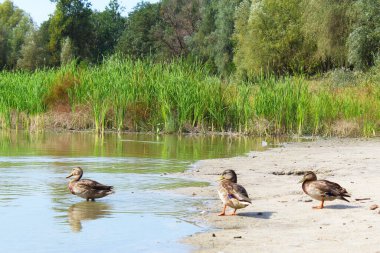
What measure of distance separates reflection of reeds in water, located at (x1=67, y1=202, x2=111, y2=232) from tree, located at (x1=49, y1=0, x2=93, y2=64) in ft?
278

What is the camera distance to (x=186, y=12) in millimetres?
98500

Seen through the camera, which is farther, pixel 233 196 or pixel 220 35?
pixel 220 35

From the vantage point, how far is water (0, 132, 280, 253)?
8.63 metres

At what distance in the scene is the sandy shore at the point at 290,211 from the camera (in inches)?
314

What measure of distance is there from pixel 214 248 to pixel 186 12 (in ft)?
301

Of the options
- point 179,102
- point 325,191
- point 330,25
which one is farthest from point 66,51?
point 325,191

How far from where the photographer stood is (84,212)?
10758mm

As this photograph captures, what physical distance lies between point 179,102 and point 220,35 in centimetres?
5433

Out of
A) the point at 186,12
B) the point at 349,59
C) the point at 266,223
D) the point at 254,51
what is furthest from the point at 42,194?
the point at 186,12

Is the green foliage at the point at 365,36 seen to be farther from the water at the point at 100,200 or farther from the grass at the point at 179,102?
the water at the point at 100,200

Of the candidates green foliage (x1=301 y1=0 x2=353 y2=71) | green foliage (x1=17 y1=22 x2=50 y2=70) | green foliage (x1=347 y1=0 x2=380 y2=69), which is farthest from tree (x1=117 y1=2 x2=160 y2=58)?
green foliage (x1=347 y1=0 x2=380 y2=69)

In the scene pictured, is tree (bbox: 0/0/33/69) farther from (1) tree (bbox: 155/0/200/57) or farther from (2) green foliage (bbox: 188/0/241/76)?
(2) green foliage (bbox: 188/0/241/76)

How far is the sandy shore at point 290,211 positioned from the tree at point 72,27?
81.0 m

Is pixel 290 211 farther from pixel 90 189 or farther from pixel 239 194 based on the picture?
pixel 90 189
